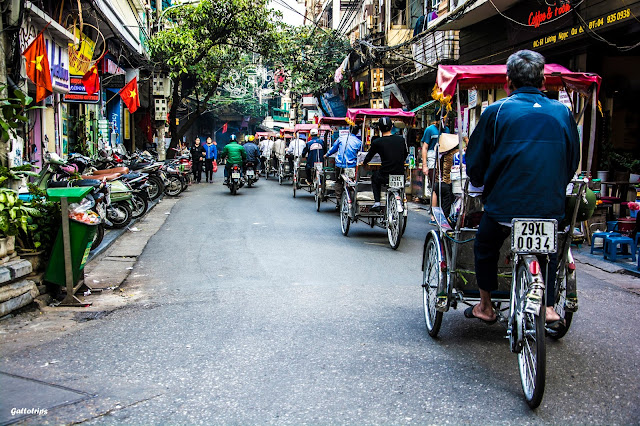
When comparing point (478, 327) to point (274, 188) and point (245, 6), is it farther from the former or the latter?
point (245, 6)

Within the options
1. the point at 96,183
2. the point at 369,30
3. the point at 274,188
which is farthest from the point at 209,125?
the point at 96,183

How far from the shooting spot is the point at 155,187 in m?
17.0

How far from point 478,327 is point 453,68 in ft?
7.13

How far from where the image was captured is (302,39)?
101 feet

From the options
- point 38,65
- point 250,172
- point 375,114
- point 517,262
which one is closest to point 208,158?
point 250,172

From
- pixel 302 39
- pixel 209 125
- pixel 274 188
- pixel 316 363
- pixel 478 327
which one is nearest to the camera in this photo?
pixel 316 363

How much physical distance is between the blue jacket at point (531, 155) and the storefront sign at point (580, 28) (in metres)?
7.72

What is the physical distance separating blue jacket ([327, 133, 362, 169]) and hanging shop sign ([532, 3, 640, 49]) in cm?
441

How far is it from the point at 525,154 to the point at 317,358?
190 cm

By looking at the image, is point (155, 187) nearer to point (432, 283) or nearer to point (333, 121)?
point (333, 121)

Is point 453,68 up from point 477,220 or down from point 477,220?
up

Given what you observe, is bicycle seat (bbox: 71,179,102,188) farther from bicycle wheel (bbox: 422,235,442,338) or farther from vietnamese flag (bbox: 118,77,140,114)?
vietnamese flag (bbox: 118,77,140,114)

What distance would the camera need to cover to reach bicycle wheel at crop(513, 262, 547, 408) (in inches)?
130

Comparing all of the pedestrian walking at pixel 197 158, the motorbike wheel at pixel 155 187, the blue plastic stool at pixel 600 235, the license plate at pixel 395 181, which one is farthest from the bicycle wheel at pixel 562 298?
the pedestrian walking at pixel 197 158
